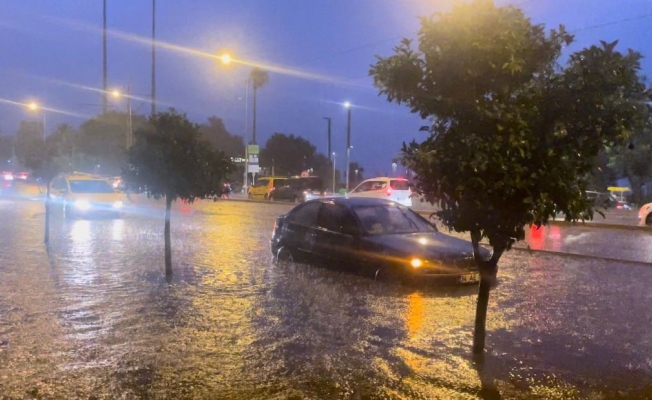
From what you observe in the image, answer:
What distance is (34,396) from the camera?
5887 mm

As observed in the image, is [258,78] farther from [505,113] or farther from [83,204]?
[505,113]

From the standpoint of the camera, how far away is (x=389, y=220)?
39.6 ft

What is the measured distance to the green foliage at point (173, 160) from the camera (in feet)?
37.5

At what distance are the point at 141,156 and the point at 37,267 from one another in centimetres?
347

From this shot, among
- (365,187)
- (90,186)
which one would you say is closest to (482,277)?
(90,186)

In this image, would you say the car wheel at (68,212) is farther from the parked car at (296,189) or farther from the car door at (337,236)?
the parked car at (296,189)

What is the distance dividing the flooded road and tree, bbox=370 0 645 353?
55.3 inches

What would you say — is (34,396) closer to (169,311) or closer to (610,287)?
(169,311)

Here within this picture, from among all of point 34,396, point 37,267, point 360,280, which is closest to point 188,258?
point 37,267

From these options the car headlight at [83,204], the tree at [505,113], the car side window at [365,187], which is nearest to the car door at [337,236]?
the tree at [505,113]

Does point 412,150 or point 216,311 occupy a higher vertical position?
point 412,150

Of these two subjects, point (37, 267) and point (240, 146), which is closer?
point (37, 267)

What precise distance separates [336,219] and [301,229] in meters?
1.00

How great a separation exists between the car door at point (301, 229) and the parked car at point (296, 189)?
107 feet
